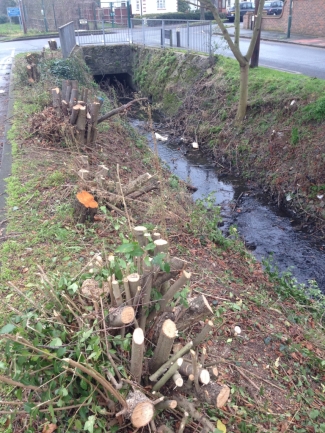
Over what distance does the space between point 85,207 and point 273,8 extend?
96.3 ft

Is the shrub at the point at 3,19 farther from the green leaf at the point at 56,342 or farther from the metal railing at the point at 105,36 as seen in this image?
the green leaf at the point at 56,342

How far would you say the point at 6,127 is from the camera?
870 centimetres

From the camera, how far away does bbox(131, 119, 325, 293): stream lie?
20.7 ft

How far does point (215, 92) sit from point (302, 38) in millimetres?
12674

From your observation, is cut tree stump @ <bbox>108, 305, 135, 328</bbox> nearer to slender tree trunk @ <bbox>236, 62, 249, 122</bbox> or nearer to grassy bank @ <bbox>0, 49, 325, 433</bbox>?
grassy bank @ <bbox>0, 49, 325, 433</bbox>

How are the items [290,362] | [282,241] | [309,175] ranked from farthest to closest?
1. [309,175]
2. [282,241]
3. [290,362]

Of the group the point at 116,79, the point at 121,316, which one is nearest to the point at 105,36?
the point at 116,79

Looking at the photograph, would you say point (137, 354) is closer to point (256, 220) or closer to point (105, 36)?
point (256, 220)

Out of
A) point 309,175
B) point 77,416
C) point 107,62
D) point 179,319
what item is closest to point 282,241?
point 309,175

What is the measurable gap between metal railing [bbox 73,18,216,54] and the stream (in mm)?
5386

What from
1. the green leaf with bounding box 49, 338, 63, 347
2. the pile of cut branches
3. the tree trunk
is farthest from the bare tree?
Answer: the green leaf with bounding box 49, 338, 63, 347

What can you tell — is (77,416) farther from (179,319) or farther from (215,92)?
(215,92)

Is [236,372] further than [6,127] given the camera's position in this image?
No

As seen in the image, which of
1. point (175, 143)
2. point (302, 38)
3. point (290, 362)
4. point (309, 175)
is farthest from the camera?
point (302, 38)
